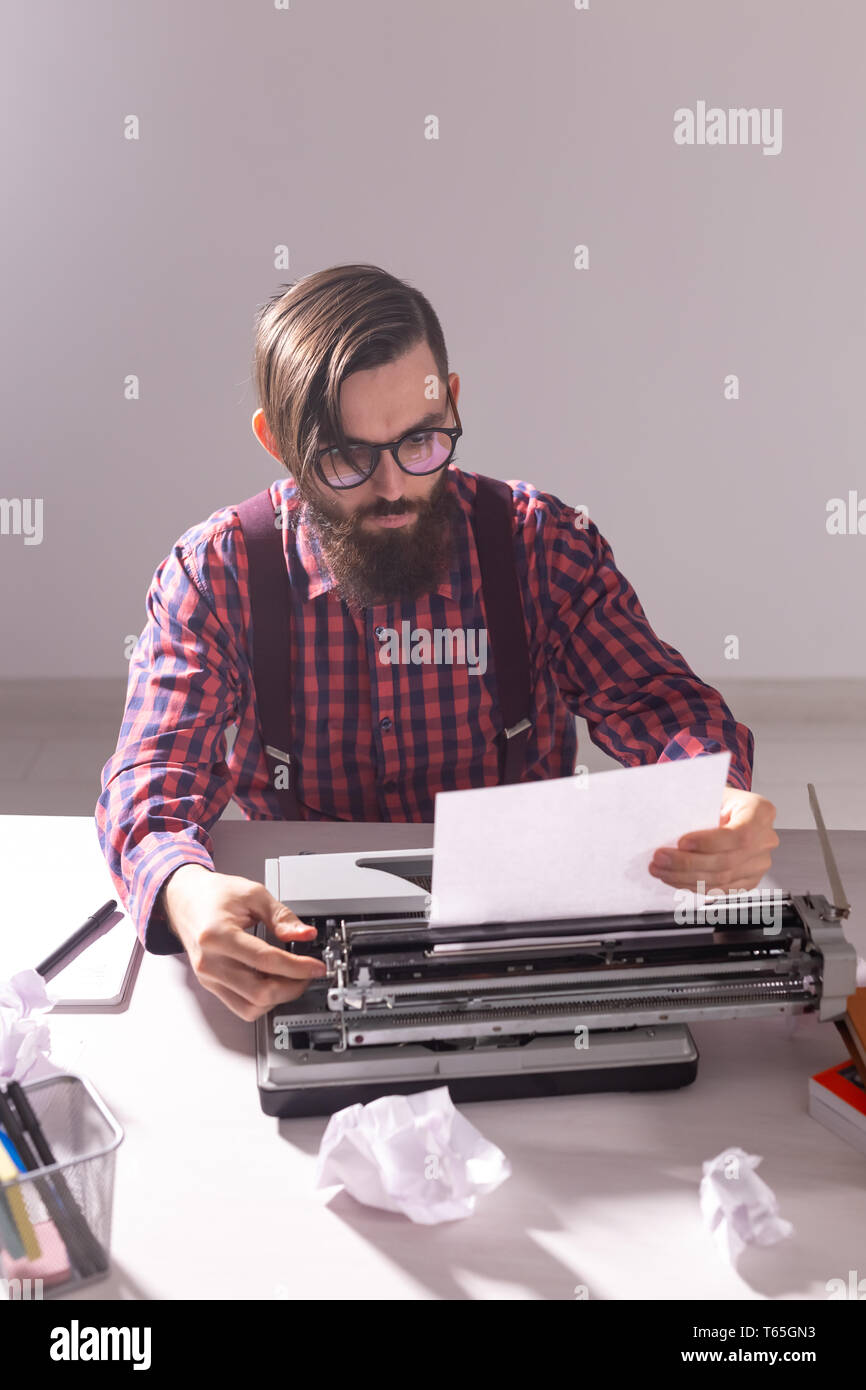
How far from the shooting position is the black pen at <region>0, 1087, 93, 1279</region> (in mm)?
957

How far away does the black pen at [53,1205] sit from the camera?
3.14ft

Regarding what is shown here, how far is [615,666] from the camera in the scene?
66.9 inches

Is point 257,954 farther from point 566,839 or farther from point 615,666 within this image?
point 615,666

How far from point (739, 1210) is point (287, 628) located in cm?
95

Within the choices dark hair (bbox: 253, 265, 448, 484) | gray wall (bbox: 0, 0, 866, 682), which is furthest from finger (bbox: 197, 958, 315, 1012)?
gray wall (bbox: 0, 0, 866, 682)

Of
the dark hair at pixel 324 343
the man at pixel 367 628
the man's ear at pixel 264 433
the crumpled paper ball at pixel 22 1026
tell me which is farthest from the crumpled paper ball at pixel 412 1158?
the man's ear at pixel 264 433

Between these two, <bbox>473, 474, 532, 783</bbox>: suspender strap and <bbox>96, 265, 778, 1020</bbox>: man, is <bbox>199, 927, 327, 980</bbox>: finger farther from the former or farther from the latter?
<bbox>473, 474, 532, 783</bbox>: suspender strap

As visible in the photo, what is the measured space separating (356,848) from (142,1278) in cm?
64

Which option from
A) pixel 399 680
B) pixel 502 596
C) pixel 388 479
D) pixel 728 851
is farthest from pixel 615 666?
pixel 728 851

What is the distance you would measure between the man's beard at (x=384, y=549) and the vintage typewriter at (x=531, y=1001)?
0.60m

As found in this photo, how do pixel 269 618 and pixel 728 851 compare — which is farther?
pixel 269 618

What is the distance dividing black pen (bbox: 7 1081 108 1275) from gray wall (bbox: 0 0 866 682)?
265 centimetres

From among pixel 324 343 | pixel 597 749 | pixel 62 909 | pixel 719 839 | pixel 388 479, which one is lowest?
pixel 597 749
